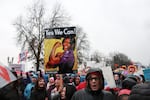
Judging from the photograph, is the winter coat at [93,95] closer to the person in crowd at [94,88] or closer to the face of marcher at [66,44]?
the person in crowd at [94,88]

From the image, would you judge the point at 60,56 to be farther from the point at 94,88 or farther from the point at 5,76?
the point at 5,76

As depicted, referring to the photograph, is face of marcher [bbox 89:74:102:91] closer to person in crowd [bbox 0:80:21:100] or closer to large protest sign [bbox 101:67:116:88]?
person in crowd [bbox 0:80:21:100]

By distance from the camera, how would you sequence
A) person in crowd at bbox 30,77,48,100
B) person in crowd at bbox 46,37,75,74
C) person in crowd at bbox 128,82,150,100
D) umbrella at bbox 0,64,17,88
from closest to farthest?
1. person in crowd at bbox 128,82,150,100
2. umbrella at bbox 0,64,17,88
3. person in crowd at bbox 30,77,48,100
4. person in crowd at bbox 46,37,75,74

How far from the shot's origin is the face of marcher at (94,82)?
13.7 ft

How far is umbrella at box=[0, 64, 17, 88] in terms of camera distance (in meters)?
2.77

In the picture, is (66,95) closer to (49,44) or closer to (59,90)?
(59,90)

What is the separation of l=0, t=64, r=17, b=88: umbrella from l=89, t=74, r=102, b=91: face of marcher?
1.46 meters

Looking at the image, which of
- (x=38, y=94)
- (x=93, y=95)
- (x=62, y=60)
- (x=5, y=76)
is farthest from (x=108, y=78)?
(x=5, y=76)

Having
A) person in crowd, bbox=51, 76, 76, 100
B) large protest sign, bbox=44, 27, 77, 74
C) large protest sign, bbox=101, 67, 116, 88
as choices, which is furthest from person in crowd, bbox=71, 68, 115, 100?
large protest sign, bbox=44, 27, 77, 74

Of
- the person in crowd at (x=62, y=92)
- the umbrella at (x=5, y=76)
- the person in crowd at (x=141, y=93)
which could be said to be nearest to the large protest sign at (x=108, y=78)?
the person in crowd at (x=62, y=92)

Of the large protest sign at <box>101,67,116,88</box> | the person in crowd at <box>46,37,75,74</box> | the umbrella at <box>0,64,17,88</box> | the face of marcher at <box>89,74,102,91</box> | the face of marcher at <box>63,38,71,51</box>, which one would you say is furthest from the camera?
the face of marcher at <box>63,38,71,51</box>

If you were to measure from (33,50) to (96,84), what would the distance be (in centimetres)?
4323

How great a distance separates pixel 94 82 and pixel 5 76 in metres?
1.57

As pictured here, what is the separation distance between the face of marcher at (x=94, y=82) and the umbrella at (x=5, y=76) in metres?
1.46
